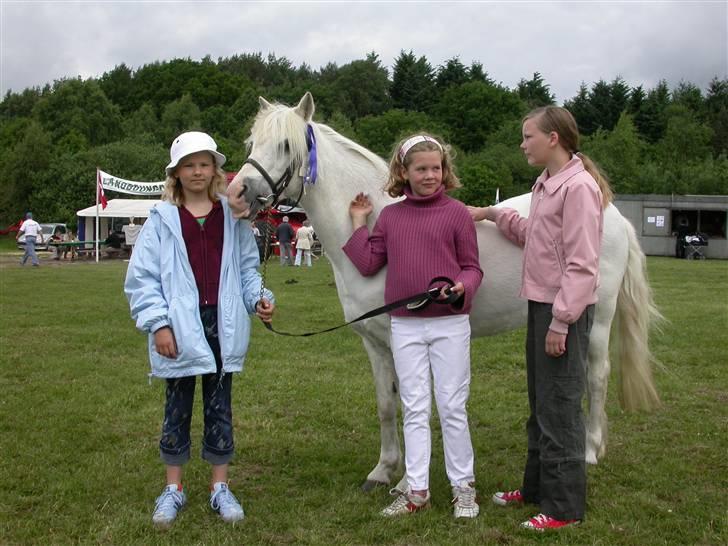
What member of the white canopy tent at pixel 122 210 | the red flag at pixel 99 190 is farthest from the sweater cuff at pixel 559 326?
the white canopy tent at pixel 122 210

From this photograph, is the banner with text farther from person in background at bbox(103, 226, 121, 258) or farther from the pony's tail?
the pony's tail

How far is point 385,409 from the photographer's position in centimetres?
424

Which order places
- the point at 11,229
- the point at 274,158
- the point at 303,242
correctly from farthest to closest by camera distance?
the point at 11,229
the point at 303,242
the point at 274,158

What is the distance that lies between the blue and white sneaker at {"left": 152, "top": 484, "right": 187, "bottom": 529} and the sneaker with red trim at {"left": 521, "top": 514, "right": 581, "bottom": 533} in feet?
6.08

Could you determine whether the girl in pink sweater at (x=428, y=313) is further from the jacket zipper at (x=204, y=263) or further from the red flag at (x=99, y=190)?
the red flag at (x=99, y=190)

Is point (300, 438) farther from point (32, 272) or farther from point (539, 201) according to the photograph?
point (32, 272)

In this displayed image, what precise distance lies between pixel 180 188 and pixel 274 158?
1.81ft

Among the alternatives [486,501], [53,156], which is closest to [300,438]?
[486,501]

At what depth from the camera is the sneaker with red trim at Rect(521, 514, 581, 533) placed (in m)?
3.53

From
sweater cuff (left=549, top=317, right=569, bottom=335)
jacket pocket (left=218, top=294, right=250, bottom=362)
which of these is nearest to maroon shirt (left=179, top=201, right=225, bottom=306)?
jacket pocket (left=218, top=294, right=250, bottom=362)

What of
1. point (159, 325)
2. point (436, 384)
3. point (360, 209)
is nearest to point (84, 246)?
point (360, 209)

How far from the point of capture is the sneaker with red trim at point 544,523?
139 inches

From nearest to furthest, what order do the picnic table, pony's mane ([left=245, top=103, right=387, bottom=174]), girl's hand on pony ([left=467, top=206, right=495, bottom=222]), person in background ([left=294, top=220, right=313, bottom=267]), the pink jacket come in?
the pink jacket < pony's mane ([left=245, top=103, right=387, bottom=174]) < girl's hand on pony ([left=467, top=206, right=495, bottom=222]) < person in background ([left=294, top=220, right=313, bottom=267]) < the picnic table

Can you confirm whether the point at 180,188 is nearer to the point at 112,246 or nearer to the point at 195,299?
the point at 195,299
